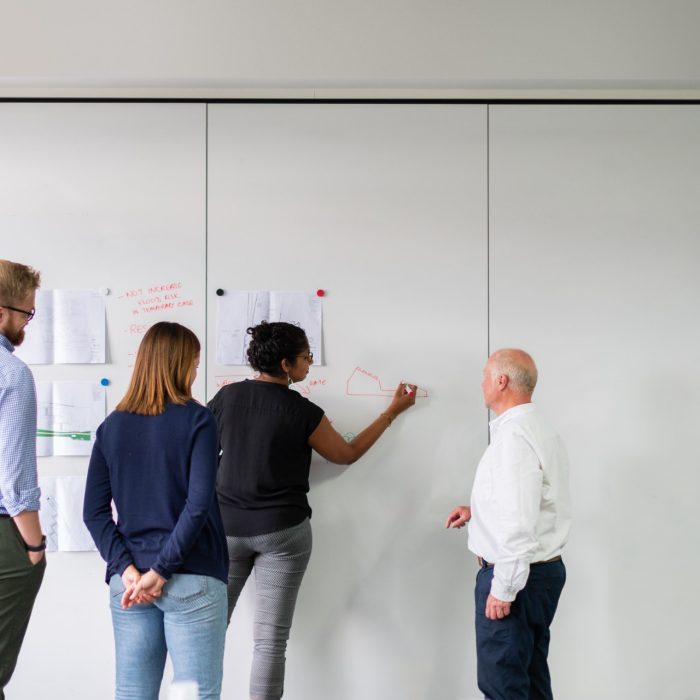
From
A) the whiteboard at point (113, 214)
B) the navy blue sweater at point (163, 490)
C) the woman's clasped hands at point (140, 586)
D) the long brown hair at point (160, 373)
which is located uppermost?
the whiteboard at point (113, 214)

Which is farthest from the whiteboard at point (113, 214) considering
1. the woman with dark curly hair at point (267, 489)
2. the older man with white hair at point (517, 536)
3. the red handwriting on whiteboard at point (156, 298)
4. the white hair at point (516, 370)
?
the older man with white hair at point (517, 536)

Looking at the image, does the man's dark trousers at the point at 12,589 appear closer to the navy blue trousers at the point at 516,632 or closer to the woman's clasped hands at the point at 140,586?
the woman's clasped hands at the point at 140,586

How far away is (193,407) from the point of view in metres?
1.75

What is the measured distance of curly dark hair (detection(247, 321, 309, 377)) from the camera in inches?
91.4

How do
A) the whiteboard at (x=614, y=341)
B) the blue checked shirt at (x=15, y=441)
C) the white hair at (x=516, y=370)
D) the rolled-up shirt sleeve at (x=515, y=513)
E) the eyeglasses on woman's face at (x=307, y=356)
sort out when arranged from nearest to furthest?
1. the blue checked shirt at (x=15, y=441)
2. the rolled-up shirt sleeve at (x=515, y=513)
3. the white hair at (x=516, y=370)
4. the eyeglasses on woman's face at (x=307, y=356)
5. the whiteboard at (x=614, y=341)

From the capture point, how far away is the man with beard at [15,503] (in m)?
1.68

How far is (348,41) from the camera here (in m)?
2.32

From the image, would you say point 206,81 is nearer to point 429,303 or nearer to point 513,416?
point 429,303

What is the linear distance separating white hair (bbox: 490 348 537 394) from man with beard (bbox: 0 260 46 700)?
4.50ft

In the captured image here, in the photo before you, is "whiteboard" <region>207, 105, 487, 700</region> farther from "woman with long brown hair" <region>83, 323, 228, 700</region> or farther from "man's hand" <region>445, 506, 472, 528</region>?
"woman with long brown hair" <region>83, 323, 228, 700</region>

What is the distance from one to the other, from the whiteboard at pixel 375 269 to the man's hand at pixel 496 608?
676 mm

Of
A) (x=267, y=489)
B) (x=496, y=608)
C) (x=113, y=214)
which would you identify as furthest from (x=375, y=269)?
(x=496, y=608)

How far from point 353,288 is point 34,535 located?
1451mm

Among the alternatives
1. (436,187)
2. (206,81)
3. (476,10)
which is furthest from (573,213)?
(206,81)
